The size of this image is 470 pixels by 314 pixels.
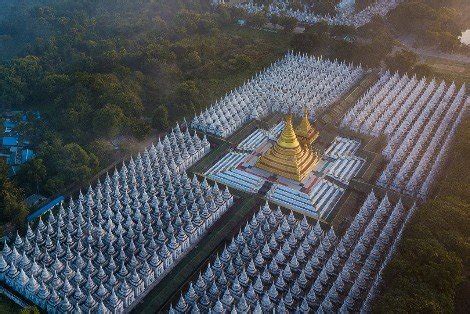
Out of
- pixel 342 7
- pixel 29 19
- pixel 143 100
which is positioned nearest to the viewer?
pixel 143 100

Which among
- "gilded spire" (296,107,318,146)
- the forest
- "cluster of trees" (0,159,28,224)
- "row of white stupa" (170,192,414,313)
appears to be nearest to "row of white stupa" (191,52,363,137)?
the forest

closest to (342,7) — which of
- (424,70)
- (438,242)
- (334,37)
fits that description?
(334,37)

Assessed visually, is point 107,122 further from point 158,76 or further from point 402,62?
point 402,62

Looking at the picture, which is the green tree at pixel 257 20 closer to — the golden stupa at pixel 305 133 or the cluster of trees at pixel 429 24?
the cluster of trees at pixel 429 24

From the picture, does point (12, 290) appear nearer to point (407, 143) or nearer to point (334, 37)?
point (407, 143)

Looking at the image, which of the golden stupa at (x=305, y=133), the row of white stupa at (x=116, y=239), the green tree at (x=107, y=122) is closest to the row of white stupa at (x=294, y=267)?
the row of white stupa at (x=116, y=239)

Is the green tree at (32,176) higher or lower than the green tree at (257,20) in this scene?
higher
